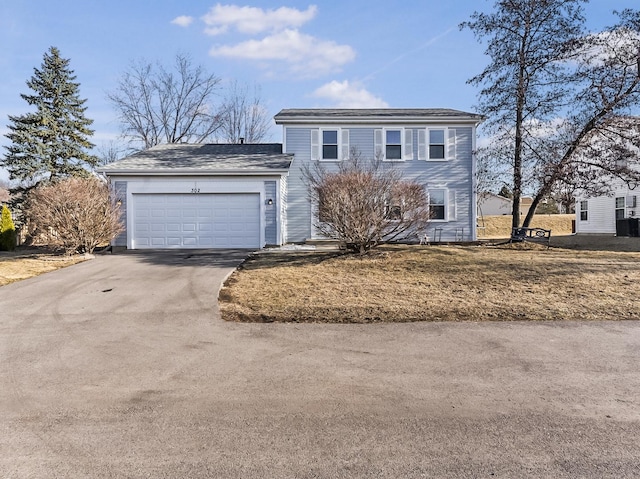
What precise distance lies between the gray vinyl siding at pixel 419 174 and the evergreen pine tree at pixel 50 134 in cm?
1445

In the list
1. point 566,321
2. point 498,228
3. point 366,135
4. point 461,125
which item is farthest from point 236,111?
point 566,321

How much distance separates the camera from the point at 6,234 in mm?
17531

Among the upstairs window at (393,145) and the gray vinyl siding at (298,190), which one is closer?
the gray vinyl siding at (298,190)

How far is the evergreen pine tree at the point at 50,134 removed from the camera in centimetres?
2338

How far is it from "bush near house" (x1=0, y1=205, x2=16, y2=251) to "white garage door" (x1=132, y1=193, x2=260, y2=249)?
6.90 metres

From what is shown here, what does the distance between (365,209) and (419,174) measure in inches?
347

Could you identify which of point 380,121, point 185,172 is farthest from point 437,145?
point 185,172

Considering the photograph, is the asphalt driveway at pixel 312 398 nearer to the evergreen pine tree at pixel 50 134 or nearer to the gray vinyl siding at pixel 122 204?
the gray vinyl siding at pixel 122 204

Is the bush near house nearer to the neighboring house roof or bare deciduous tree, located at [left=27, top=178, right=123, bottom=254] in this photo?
bare deciduous tree, located at [left=27, top=178, right=123, bottom=254]

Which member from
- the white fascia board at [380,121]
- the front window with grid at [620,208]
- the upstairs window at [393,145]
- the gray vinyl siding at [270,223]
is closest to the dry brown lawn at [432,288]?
the gray vinyl siding at [270,223]

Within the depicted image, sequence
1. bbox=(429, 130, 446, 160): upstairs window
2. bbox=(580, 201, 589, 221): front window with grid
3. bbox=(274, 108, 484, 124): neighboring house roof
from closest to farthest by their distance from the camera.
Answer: bbox=(274, 108, 484, 124): neighboring house roof, bbox=(429, 130, 446, 160): upstairs window, bbox=(580, 201, 589, 221): front window with grid

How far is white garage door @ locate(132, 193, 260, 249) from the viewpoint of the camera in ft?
49.2

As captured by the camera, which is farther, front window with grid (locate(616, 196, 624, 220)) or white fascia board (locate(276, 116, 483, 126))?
front window with grid (locate(616, 196, 624, 220))

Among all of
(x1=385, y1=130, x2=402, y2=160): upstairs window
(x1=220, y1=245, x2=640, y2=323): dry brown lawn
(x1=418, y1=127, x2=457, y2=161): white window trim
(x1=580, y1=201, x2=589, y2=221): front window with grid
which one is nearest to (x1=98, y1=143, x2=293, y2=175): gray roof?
(x1=385, y1=130, x2=402, y2=160): upstairs window
